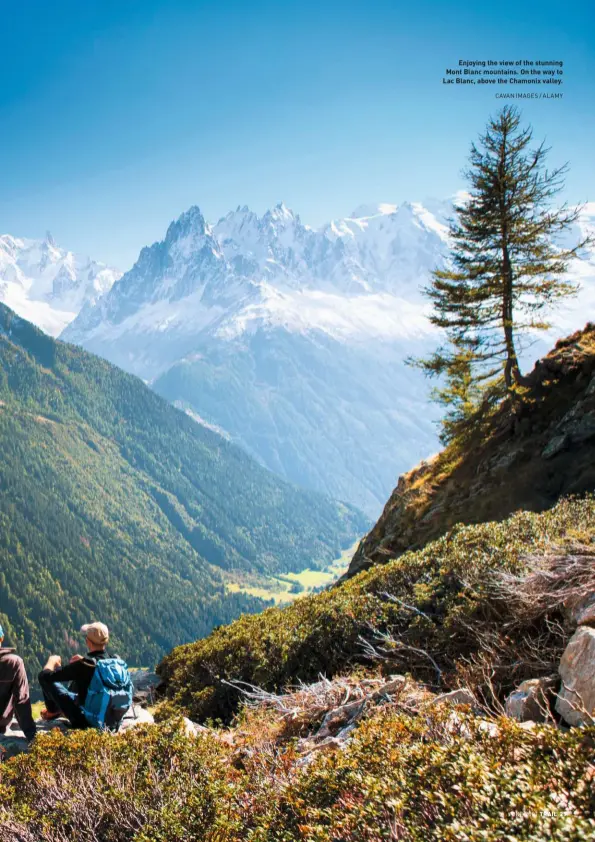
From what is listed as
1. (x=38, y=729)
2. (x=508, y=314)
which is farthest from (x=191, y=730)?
(x=508, y=314)

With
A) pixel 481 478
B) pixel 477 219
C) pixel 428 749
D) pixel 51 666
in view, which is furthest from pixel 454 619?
pixel 477 219

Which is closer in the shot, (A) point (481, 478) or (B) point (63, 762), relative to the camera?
(B) point (63, 762)

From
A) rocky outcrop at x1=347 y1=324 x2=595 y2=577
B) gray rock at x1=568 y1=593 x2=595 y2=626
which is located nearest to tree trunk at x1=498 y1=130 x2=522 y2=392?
rocky outcrop at x1=347 y1=324 x2=595 y2=577

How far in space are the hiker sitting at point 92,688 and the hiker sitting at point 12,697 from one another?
417mm

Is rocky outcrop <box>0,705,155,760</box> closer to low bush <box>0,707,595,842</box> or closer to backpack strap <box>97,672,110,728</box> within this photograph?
backpack strap <box>97,672,110,728</box>

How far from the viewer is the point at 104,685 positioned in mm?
9422

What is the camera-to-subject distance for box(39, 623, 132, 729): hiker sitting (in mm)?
9336

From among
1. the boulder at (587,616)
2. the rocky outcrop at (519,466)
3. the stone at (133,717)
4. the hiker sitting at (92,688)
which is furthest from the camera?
the rocky outcrop at (519,466)

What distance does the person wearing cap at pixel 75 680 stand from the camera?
371 inches

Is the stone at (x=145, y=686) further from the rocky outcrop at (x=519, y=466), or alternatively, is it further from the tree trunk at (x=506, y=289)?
the tree trunk at (x=506, y=289)

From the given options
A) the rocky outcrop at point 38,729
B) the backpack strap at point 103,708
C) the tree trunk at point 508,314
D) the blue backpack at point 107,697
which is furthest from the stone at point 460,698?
the tree trunk at point 508,314

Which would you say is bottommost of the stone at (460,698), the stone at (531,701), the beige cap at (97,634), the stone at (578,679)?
the beige cap at (97,634)

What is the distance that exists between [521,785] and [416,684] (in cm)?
513

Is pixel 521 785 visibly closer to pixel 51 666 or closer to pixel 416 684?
pixel 416 684
